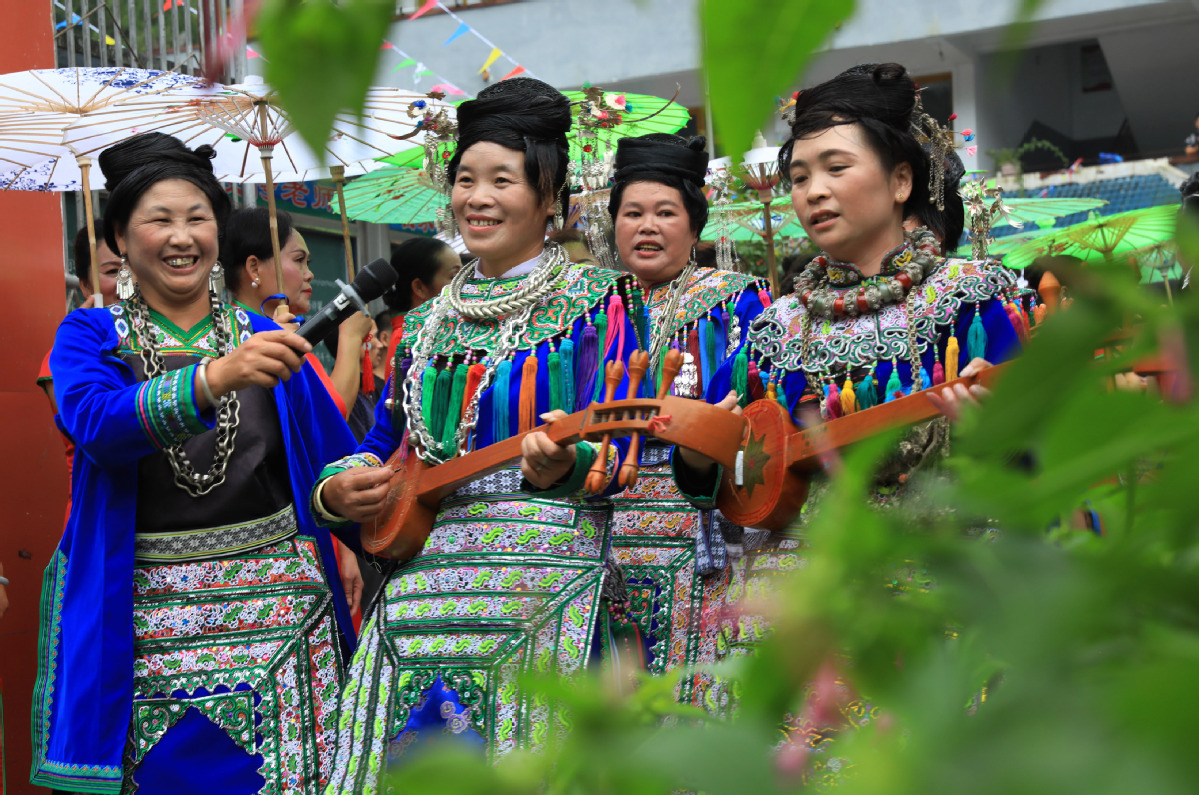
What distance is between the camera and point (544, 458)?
2.16 m

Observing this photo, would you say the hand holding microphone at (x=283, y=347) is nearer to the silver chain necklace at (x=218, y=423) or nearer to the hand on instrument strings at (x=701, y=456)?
the silver chain necklace at (x=218, y=423)

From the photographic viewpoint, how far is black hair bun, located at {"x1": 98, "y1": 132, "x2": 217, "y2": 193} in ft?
9.56

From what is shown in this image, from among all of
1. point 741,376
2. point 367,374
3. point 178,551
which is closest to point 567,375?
point 741,376

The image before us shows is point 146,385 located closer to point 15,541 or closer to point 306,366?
point 306,366

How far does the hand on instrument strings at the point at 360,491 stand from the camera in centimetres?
239

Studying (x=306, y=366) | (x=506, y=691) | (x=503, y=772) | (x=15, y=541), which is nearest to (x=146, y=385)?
(x=306, y=366)

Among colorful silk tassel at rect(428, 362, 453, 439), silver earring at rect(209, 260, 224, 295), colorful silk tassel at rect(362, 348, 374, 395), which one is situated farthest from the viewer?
colorful silk tassel at rect(362, 348, 374, 395)

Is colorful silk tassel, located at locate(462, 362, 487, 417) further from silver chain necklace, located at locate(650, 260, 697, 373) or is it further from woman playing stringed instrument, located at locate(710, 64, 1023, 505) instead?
silver chain necklace, located at locate(650, 260, 697, 373)

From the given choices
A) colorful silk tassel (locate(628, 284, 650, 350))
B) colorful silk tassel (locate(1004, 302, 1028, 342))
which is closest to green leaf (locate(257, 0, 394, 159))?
colorful silk tassel (locate(1004, 302, 1028, 342))

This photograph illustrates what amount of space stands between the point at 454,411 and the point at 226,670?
2.67 ft

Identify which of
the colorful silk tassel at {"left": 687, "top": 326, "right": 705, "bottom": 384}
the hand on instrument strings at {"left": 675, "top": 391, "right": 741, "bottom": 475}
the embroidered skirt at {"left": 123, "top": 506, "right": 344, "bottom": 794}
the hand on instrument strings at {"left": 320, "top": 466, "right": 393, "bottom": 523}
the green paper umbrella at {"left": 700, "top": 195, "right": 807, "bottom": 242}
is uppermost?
the green paper umbrella at {"left": 700, "top": 195, "right": 807, "bottom": 242}

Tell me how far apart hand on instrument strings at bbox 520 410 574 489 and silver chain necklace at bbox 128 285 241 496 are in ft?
2.85

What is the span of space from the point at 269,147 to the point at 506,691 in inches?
101

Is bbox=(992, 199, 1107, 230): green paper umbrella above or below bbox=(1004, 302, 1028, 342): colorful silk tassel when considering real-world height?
above
